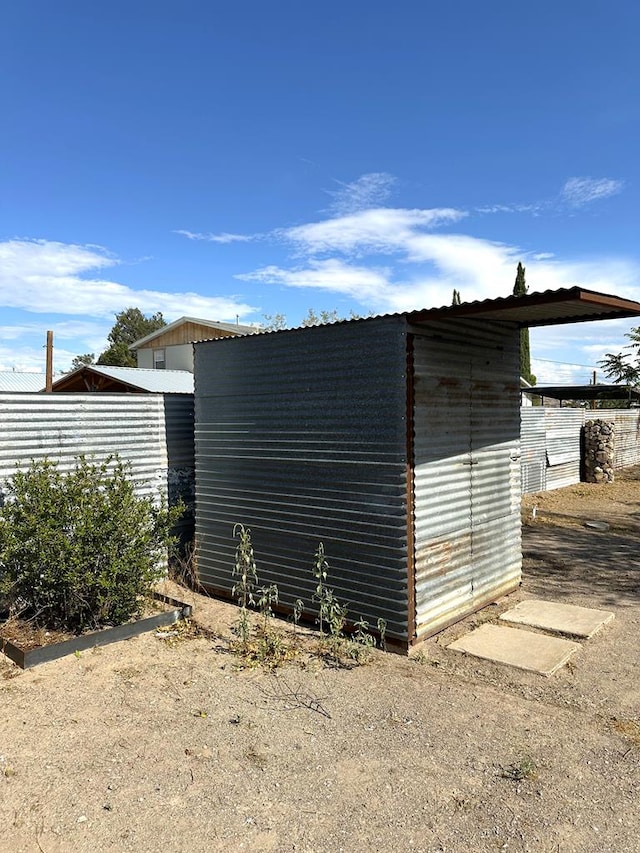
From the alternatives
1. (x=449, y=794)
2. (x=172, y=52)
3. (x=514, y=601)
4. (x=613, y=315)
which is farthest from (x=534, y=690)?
(x=172, y=52)

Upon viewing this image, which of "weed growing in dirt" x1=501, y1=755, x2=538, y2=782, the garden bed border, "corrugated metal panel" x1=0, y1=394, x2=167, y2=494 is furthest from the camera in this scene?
"corrugated metal panel" x1=0, y1=394, x2=167, y2=494

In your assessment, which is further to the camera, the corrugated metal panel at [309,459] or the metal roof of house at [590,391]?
the metal roof of house at [590,391]

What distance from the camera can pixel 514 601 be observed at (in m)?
6.04

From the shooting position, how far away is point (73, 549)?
186 inches

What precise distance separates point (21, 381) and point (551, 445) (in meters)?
19.6

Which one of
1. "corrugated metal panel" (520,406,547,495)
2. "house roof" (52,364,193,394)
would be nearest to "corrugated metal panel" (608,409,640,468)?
"corrugated metal panel" (520,406,547,495)

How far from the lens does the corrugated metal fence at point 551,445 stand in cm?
1422

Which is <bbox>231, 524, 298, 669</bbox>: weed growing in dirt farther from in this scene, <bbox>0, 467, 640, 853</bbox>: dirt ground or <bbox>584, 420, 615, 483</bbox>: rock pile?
<bbox>584, 420, 615, 483</bbox>: rock pile

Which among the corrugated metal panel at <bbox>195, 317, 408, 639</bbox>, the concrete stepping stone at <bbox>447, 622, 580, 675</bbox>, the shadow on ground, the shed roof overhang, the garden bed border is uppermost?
the shed roof overhang

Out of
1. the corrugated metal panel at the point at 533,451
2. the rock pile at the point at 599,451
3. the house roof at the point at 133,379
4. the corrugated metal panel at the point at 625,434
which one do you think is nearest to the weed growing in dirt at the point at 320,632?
the house roof at the point at 133,379

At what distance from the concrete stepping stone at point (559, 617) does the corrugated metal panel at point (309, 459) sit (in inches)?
59.7

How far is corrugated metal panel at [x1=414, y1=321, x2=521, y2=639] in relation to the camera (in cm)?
489

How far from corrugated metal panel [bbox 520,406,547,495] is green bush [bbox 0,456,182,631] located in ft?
35.8

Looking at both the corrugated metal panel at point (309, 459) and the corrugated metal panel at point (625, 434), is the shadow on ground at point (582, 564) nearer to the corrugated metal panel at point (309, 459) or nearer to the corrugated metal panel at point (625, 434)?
the corrugated metal panel at point (309, 459)
